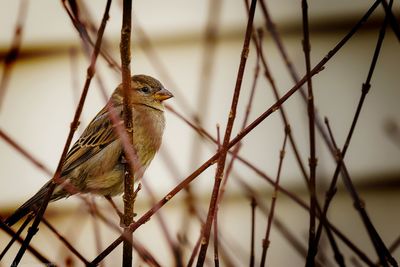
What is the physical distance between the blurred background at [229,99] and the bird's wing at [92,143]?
3.06 ft

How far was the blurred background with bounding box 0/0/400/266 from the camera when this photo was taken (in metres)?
3.83

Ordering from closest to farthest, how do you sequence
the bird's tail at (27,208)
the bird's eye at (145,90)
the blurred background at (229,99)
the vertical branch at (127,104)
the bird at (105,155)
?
the vertical branch at (127,104) → the bird's tail at (27,208) → the bird at (105,155) → the bird's eye at (145,90) → the blurred background at (229,99)

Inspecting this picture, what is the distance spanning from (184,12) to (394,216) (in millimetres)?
1897

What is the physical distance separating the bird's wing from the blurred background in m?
0.93

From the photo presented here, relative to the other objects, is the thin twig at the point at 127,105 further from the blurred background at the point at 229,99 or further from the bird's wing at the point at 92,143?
the blurred background at the point at 229,99

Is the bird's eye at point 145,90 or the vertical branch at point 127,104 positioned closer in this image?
the vertical branch at point 127,104

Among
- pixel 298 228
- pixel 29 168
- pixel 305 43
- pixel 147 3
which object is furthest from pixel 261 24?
pixel 305 43

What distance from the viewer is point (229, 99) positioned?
3.94 m

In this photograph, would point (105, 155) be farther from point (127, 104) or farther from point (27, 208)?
point (127, 104)

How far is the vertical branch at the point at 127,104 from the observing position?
142 cm

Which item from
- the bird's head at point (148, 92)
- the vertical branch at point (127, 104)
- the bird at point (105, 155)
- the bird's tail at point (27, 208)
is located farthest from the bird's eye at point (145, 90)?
the vertical branch at point (127, 104)

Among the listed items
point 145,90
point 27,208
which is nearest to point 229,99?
Answer: point 145,90

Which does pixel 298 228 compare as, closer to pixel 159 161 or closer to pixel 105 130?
pixel 159 161

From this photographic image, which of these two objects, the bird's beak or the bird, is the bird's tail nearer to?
the bird
